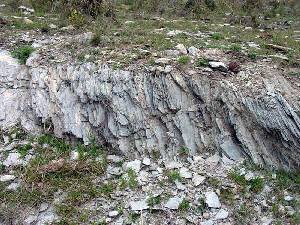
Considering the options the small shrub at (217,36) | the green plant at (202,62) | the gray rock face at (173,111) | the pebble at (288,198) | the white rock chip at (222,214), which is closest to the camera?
the white rock chip at (222,214)

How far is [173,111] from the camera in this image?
841cm

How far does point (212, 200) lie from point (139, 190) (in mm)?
1328

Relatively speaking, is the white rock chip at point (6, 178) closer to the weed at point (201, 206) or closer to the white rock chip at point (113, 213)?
the white rock chip at point (113, 213)

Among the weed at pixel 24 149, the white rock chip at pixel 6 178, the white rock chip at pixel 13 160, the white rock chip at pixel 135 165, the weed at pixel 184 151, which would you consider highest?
the weed at pixel 184 151

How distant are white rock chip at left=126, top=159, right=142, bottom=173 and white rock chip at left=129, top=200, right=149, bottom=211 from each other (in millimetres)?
739

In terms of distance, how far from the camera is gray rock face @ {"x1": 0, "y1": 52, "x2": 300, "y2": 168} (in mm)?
7941

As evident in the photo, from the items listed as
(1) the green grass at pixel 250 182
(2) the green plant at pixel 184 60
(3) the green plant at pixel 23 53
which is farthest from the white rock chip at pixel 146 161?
(3) the green plant at pixel 23 53

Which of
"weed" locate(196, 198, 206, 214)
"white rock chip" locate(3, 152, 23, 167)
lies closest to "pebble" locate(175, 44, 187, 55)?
"weed" locate(196, 198, 206, 214)

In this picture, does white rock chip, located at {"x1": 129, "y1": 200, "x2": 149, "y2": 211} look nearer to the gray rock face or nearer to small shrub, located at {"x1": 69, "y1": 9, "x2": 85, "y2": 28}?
the gray rock face

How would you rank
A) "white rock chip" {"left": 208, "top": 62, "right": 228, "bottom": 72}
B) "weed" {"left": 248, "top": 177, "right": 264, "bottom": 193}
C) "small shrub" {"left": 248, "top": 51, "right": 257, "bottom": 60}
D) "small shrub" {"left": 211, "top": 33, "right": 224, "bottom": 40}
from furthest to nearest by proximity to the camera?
"small shrub" {"left": 211, "top": 33, "right": 224, "bottom": 40}
"small shrub" {"left": 248, "top": 51, "right": 257, "bottom": 60}
"white rock chip" {"left": 208, "top": 62, "right": 228, "bottom": 72}
"weed" {"left": 248, "top": 177, "right": 264, "bottom": 193}

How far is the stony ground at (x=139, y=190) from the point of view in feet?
23.6

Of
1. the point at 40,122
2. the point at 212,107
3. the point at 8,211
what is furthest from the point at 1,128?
the point at 212,107

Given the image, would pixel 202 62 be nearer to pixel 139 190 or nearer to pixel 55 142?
pixel 139 190

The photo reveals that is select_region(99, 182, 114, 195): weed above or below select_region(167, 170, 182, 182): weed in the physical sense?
below
